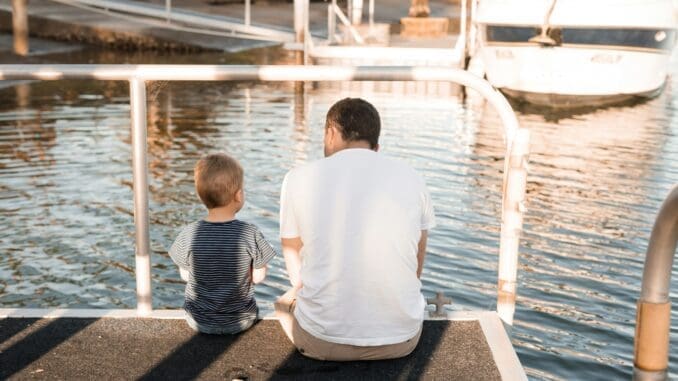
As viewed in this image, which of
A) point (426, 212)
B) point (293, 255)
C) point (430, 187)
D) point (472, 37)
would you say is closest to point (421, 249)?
point (426, 212)

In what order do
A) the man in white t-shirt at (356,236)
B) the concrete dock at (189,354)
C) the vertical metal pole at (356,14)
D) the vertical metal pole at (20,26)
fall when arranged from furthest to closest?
the vertical metal pole at (356,14) < the vertical metal pole at (20,26) < the concrete dock at (189,354) < the man in white t-shirt at (356,236)

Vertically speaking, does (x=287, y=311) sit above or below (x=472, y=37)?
below

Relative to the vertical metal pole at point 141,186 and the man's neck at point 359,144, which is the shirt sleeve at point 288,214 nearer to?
the man's neck at point 359,144

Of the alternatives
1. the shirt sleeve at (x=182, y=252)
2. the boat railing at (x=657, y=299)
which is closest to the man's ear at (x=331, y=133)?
the shirt sleeve at (x=182, y=252)

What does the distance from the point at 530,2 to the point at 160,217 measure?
10.9 metres

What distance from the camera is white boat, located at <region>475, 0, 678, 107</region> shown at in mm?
18938

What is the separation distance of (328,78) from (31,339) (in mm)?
1617

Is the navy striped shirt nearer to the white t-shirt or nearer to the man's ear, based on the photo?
the white t-shirt

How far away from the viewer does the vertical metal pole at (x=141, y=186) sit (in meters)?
4.44

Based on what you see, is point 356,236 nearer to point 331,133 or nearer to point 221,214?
point 331,133

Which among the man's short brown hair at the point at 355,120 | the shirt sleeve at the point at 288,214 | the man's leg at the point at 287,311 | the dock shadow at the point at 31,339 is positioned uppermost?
the man's short brown hair at the point at 355,120

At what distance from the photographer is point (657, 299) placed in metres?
3.30

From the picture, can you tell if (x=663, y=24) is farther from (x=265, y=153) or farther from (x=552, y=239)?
(x=552, y=239)

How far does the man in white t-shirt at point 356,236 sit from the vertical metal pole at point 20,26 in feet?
60.7
